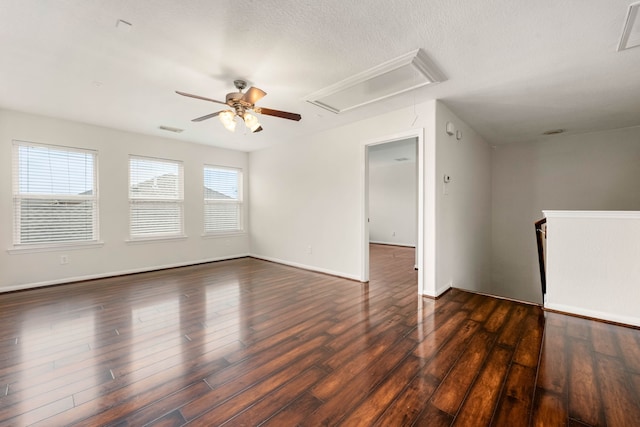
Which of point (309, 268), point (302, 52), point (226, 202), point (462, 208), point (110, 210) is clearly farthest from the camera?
point (226, 202)

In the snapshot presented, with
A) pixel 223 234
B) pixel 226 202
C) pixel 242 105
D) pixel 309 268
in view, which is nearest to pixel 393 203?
pixel 309 268

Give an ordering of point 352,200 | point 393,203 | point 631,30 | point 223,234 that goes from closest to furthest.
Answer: point 631,30
point 352,200
point 223,234
point 393,203

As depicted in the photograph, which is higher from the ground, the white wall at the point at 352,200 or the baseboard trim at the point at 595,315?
the white wall at the point at 352,200

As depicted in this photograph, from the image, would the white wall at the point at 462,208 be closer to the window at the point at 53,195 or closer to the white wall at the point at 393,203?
the white wall at the point at 393,203

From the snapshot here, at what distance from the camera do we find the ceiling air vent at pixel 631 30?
1820 mm

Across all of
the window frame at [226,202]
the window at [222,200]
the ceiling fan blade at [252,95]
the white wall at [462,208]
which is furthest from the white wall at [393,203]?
the ceiling fan blade at [252,95]

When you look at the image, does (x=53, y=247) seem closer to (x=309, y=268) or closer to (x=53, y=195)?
(x=53, y=195)

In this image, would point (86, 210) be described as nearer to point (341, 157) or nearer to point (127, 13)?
point (127, 13)

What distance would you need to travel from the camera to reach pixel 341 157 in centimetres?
446

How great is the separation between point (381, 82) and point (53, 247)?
5.16 meters

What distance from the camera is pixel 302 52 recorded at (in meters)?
2.32

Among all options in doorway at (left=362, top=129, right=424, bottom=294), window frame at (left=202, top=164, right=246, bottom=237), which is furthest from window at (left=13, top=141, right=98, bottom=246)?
doorway at (left=362, top=129, right=424, bottom=294)

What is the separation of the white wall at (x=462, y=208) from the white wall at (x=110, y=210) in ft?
14.7

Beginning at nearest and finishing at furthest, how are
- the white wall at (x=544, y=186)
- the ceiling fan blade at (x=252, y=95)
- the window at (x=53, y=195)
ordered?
the ceiling fan blade at (x=252, y=95), the window at (x=53, y=195), the white wall at (x=544, y=186)
